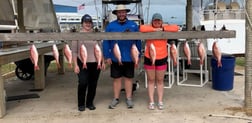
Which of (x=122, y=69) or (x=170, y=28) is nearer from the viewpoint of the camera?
(x=170, y=28)

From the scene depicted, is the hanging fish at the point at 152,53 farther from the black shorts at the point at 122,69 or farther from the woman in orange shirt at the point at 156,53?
the black shorts at the point at 122,69

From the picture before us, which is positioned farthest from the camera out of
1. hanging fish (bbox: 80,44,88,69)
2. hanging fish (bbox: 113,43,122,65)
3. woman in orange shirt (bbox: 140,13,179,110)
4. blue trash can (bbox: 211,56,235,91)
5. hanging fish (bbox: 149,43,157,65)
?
blue trash can (bbox: 211,56,235,91)

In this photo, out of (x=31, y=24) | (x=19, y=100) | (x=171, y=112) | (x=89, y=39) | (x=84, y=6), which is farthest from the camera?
(x=84, y=6)

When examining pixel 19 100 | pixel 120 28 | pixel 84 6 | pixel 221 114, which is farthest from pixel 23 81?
pixel 84 6

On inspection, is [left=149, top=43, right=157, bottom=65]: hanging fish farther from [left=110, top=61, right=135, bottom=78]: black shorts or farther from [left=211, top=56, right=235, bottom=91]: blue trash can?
[left=211, top=56, right=235, bottom=91]: blue trash can

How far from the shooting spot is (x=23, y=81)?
9945mm

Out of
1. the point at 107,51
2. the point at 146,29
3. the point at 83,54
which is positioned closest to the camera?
the point at 83,54

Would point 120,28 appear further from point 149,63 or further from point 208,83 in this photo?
point 208,83

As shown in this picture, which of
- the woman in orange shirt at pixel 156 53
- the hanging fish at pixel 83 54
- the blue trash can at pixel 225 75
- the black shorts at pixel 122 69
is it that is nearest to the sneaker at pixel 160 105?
the woman in orange shirt at pixel 156 53

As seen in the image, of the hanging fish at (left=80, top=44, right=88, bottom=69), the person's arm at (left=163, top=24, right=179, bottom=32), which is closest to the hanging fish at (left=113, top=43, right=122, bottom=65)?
the hanging fish at (left=80, top=44, right=88, bottom=69)

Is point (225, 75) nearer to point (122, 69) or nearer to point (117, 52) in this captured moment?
point (122, 69)

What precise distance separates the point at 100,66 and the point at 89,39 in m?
0.47

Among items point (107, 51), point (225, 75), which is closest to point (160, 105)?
point (107, 51)

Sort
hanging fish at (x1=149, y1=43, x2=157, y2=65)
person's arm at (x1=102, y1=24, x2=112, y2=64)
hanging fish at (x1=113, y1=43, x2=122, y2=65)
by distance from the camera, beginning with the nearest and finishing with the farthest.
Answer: hanging fish at (x1=113, y1=43, x2=122, y2=65) < hanging fish at (x1=149, y1=43, x2=157, y2=65) < person's arm at (x1=102, y1=24, x2=112, y2=64)
